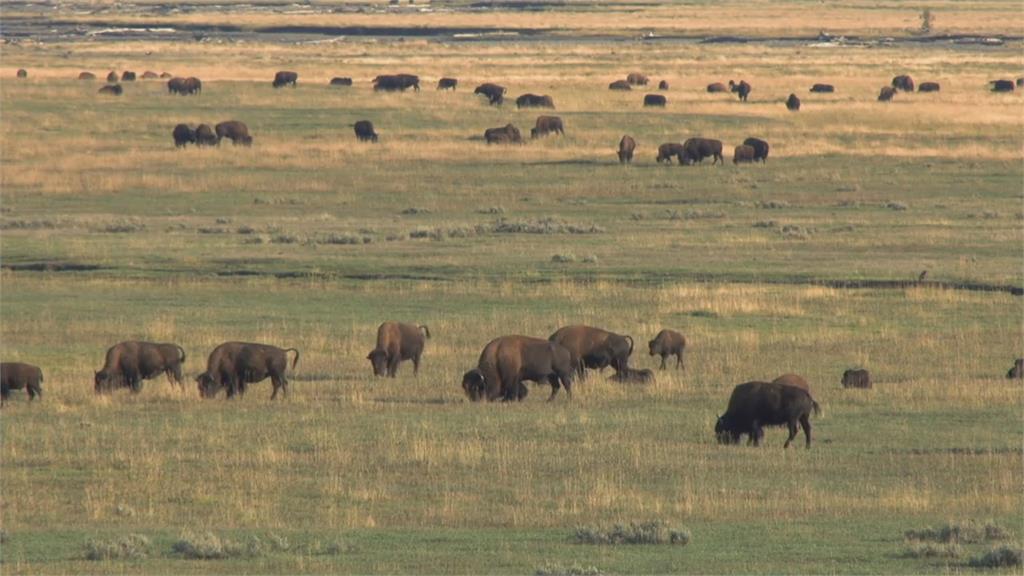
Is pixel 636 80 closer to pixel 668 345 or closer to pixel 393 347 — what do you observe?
pixel 668 345

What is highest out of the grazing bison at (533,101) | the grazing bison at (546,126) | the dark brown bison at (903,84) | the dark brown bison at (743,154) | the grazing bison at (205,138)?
the dark brown bison at (903,84)

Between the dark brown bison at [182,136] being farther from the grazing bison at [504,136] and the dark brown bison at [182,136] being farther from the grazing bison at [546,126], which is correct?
the grazing bison at [546,126]

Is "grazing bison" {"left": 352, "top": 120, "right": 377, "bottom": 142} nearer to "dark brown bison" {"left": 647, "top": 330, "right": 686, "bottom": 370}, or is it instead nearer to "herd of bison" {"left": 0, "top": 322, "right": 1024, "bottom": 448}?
"dark brown bison" {"left": 647, "top": 330, "right": 686, "bottom": 370}

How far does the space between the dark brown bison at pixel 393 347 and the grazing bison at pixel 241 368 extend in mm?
1558

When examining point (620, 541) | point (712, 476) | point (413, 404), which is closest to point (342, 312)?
point (413, 404)

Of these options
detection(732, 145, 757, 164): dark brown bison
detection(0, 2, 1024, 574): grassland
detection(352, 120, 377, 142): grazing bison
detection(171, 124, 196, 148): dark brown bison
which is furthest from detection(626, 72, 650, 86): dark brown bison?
detection(171, 124, 196, 148): dark brown bison

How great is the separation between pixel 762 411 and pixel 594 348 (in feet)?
14.0

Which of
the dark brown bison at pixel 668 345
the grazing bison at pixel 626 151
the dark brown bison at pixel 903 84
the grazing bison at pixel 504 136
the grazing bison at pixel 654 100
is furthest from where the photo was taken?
the dark brown bison at pixel 903 84

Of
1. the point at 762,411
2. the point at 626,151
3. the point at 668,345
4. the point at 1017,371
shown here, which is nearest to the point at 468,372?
the point at 668,345

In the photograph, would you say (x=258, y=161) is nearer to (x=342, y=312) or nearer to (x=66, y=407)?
(x=342, y=312)

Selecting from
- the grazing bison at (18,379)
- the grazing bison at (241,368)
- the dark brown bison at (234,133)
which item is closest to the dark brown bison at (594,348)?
the grazing bison at (241,368)

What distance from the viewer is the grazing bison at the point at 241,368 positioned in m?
20.7

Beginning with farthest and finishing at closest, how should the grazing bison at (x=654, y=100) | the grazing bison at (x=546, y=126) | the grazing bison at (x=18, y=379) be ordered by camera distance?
the grazing bison at (x=654, y=100) → the grazing bison at (x=546, y=126) → the grazing bison at (x=18, y=379)

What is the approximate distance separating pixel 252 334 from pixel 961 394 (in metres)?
9.65
